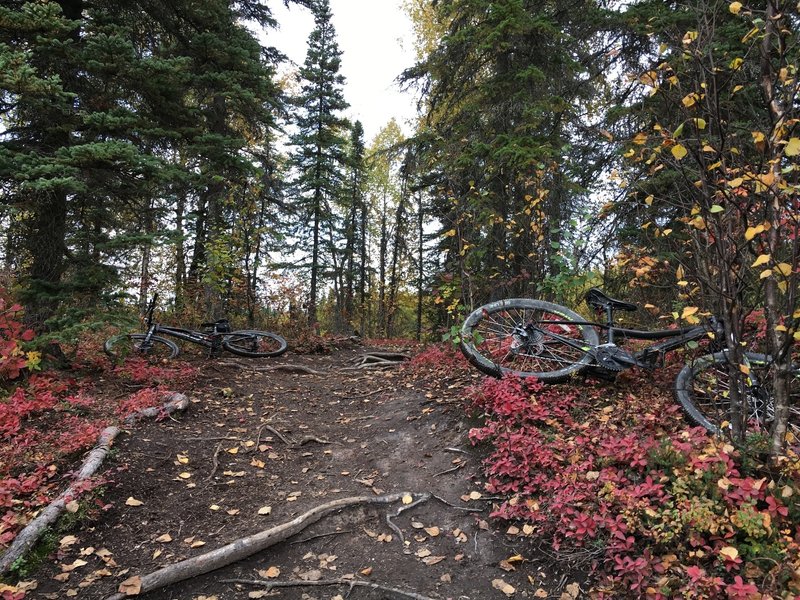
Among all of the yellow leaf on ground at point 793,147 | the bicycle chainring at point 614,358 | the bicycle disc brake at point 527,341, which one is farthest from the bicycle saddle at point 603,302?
the yellow leaf on ground at point 793,147

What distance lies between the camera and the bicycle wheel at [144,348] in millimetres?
7130

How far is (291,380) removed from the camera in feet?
28.1

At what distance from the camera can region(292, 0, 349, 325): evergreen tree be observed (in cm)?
1978

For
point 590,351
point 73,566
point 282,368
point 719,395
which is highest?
point 590,351

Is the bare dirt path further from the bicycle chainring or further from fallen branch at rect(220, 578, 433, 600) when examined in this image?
the bicycle chainring

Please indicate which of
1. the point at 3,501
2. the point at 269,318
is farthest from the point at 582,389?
the point at 269,318

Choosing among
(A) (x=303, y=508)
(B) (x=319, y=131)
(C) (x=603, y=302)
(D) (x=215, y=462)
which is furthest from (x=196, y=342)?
(B) (x=319, y=131)

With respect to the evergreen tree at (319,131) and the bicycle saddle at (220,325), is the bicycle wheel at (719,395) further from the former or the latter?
the evergreen tree at (319,131)

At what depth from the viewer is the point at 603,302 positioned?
503 centimetres

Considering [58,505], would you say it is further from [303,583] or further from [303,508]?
[303,583]

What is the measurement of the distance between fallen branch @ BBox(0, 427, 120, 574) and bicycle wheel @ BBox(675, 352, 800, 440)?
16.6 feet

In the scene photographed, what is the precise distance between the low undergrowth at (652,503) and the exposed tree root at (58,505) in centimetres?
347

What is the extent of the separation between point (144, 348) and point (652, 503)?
8.23 m

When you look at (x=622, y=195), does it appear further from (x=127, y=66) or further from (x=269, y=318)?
(x=269, y=318)
